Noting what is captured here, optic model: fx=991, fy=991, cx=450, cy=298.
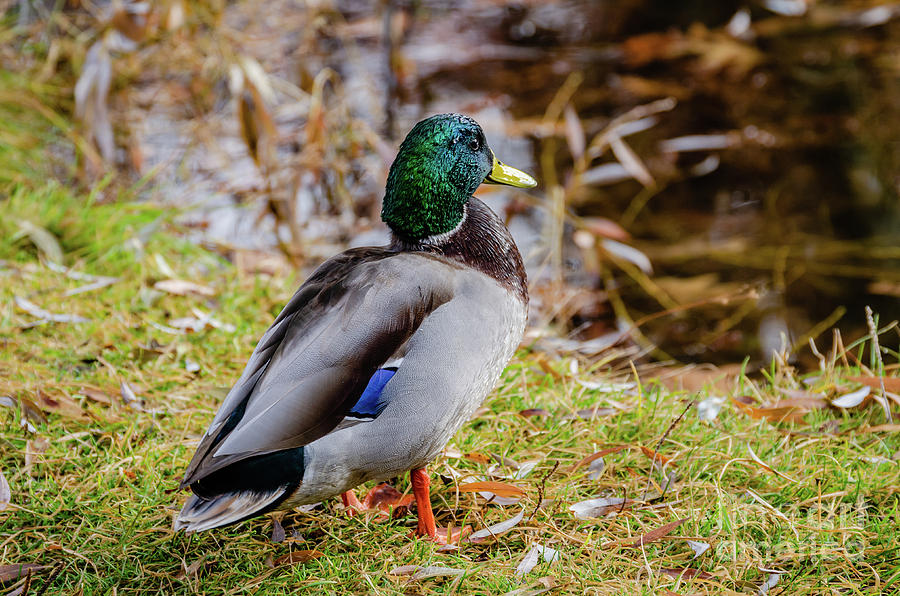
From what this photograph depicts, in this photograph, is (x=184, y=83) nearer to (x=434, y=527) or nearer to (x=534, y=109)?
(x=534, y=109)

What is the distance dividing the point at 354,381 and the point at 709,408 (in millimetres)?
1254

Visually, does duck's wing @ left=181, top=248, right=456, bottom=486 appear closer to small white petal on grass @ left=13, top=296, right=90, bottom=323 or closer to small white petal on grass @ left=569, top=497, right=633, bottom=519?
small white petal on grass @ left=569, top=497, right=633, bottom=519

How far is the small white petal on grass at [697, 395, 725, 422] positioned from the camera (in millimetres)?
2795

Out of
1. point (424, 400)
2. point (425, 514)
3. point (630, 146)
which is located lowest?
point (630, 146)

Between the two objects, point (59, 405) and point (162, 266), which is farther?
point (162, 266)

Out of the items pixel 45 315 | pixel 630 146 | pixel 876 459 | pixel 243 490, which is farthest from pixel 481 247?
pixel 630 146

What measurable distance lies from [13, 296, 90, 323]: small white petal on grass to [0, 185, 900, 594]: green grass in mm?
21

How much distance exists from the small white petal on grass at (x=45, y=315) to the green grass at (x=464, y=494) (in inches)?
0.8

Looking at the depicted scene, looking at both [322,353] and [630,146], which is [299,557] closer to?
[322,353]

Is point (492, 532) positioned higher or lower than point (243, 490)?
lower

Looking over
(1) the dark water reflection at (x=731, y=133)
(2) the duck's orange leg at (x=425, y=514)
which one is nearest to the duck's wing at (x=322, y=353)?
(2) the duck's orange leg at (x=425, y=514)

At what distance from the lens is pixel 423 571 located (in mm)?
2092

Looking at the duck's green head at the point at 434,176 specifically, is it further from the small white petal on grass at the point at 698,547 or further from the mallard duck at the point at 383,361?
the small white petal on grass at the point at 698,547

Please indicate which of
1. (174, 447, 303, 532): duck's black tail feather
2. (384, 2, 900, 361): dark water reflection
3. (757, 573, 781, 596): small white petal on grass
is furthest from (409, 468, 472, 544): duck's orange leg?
(384, 2, 900, 361): dark water reflection
